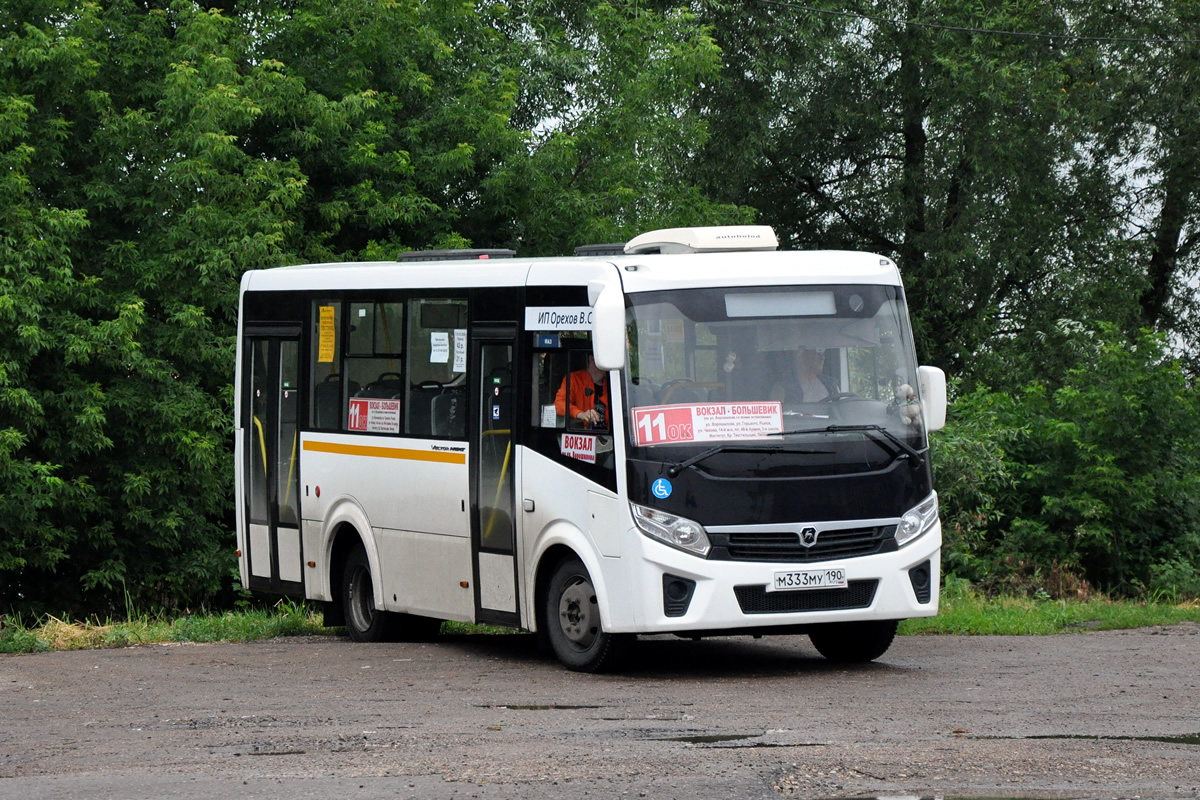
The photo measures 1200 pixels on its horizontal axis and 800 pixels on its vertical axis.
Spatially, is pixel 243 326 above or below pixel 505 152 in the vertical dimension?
below

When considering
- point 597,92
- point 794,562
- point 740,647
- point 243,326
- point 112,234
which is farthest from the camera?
point 597,92

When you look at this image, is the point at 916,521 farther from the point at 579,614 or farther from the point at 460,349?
the point at 460,349

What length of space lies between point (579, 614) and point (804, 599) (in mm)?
1461

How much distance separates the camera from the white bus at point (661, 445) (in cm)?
1101

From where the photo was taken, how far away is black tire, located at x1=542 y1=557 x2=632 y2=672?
1139 centimetres

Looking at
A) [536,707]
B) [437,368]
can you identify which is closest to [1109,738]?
[536,707]

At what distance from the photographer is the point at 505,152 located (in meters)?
25.4

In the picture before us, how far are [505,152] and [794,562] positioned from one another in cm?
1520

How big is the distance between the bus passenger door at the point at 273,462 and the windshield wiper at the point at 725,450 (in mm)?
4632

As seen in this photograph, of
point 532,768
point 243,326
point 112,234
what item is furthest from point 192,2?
point 532,768

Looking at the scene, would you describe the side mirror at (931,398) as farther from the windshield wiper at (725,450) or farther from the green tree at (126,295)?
the green tree at (126,295)

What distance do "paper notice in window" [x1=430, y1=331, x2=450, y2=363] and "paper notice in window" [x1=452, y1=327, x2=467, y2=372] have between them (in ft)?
0.33

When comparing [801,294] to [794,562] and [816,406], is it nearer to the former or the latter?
[816,406]

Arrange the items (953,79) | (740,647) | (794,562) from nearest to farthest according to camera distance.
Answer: (794,562) → (740,647) → (953,79)
